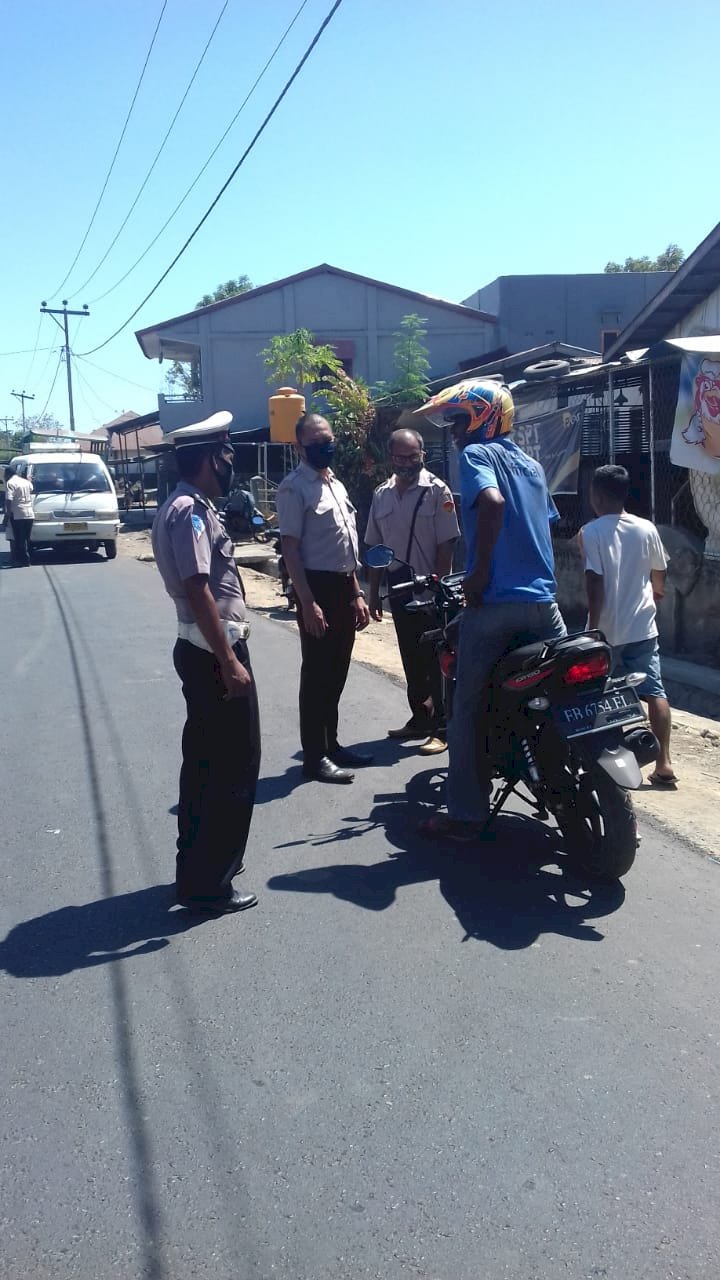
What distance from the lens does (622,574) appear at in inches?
212

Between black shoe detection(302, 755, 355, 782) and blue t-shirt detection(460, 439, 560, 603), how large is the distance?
1.74 metres

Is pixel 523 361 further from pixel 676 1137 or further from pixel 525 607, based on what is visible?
pixel 676 1137

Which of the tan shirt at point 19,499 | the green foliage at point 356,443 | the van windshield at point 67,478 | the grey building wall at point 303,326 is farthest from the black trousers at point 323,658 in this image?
the grey building wall at point 303,326

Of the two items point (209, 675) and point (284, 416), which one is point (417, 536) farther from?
point (284, 416)

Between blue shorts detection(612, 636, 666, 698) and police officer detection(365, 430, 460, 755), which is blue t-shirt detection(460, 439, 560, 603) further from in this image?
police officer detection(365, 430, 460, 755)

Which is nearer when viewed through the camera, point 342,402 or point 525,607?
point 525,607

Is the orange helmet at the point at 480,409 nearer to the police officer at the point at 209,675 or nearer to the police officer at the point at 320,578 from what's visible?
the police officer at the point at 209,675

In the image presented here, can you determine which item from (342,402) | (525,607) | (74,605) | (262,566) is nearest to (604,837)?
(525,607)

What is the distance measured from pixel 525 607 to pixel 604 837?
99cm

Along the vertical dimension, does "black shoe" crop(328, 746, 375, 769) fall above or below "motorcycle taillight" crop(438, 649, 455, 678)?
below

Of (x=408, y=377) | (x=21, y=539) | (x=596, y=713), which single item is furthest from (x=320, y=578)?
(x=408, y=377)

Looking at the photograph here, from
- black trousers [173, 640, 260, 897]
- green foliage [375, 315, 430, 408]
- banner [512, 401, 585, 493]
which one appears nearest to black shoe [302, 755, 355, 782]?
black trousers [173, 640, 260, 897]

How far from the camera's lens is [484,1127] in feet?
9.21

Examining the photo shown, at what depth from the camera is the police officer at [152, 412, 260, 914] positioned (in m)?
3.85
